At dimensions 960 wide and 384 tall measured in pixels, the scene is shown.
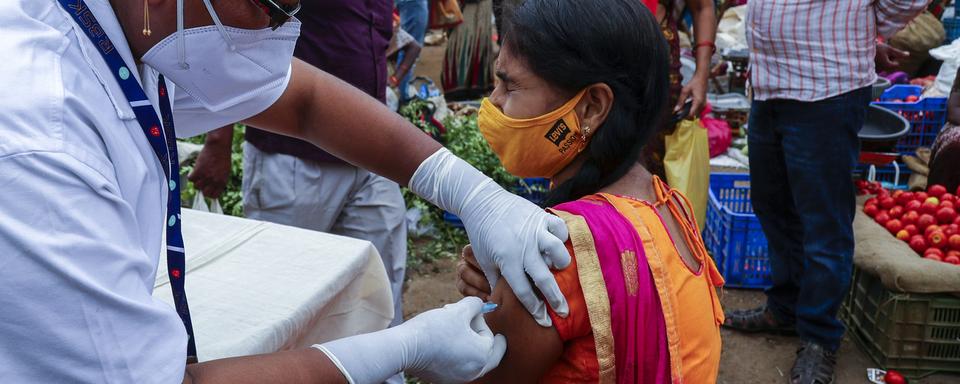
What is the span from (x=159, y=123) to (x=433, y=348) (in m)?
0.67

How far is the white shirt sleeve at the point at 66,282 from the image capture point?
949 millimetres

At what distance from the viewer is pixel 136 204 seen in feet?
4.00

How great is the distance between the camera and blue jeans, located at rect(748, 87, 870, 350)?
3277 millimetres

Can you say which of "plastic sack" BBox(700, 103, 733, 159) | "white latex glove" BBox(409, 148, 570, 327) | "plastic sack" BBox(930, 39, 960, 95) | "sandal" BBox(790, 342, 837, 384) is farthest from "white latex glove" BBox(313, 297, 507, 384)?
"plastic sack" BBox(930, 39, 960, 95)

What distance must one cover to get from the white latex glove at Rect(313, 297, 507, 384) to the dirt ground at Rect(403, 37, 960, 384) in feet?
8.31

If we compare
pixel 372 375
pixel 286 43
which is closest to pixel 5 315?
pixel 372 375

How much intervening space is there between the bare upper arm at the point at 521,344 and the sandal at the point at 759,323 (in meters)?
2.80

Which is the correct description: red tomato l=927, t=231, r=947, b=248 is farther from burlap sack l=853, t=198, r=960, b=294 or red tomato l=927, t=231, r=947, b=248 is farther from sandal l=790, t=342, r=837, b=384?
sandal l=790, t=342, r=837, b=384

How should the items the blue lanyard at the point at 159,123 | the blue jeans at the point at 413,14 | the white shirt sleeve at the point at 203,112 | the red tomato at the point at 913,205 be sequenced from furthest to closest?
the blue jeans at the point at 413,14 < the red tomato at the point at 913,205 < the white shirt sleeve at the point at 203,112 < the blue lanyard at the point at 159,123

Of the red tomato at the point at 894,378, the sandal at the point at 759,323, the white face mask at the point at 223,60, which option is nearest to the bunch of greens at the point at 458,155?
the sandal at the point at 759,323

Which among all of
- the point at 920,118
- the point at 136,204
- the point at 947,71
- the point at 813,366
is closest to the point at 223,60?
the point at 136,204

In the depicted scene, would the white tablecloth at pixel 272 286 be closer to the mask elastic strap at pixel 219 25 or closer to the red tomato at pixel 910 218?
the mask elastic strap at pixel 219 25

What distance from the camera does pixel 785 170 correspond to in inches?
143

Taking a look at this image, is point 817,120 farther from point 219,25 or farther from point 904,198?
point 219,25
